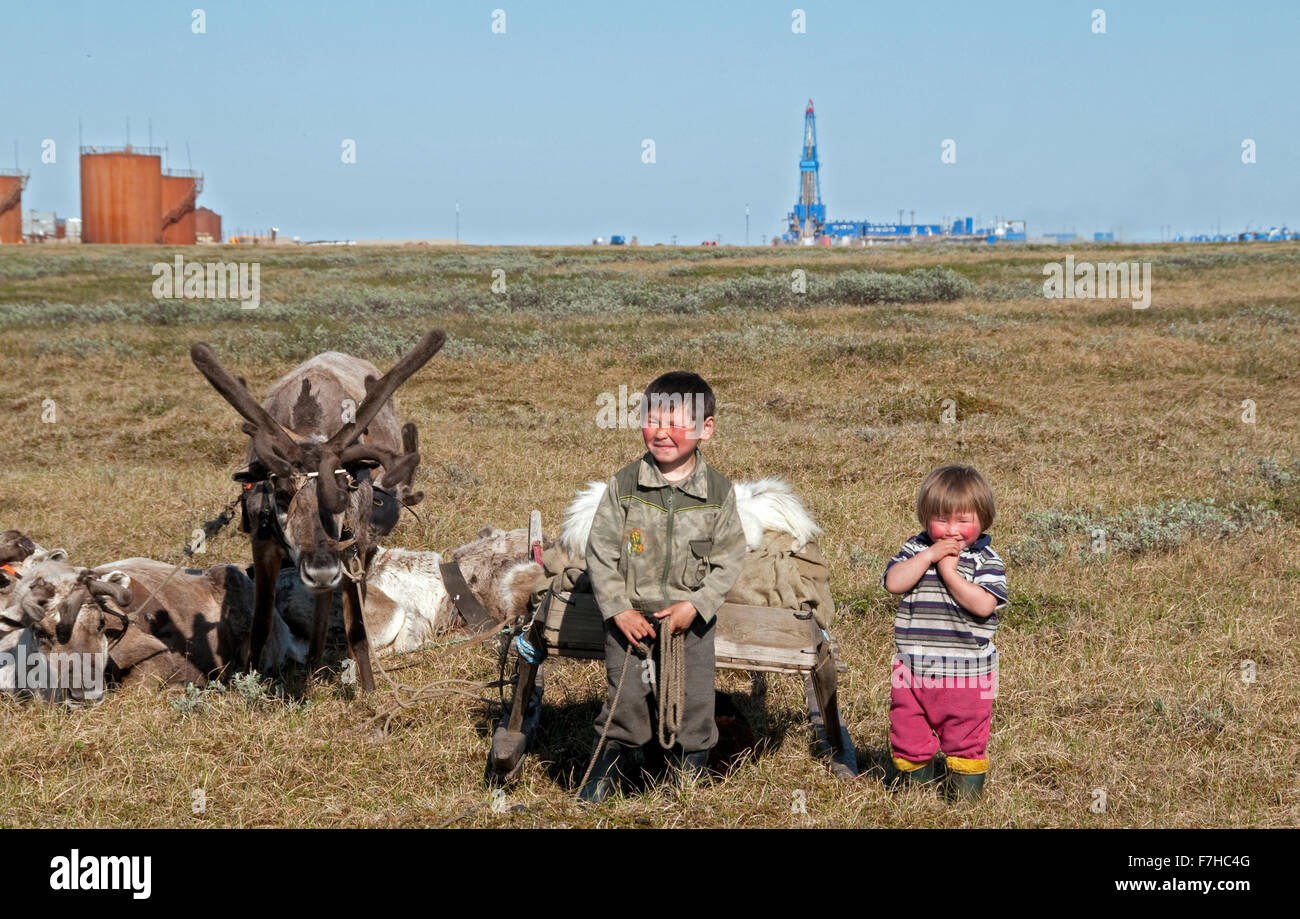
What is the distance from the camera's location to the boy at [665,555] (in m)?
4.49

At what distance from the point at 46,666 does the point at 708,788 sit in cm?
371

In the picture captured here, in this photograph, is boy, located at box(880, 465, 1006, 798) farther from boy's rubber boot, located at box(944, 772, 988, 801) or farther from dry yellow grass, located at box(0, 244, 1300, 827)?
dry yellow grass, located at box(0, 244, 1300, 827)

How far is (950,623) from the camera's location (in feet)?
15.2

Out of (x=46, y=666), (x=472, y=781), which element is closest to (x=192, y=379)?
(x=46, y=666)

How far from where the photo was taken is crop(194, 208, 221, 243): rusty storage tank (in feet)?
288

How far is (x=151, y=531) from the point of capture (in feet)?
32.1

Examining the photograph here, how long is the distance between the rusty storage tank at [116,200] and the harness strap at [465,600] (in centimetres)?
8159

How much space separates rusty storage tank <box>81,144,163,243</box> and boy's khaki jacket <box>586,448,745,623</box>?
84997mm

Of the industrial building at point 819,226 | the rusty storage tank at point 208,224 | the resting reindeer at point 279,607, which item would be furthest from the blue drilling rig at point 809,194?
the resting reindeer at point 279,607

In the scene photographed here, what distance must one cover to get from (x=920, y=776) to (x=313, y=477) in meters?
3.40

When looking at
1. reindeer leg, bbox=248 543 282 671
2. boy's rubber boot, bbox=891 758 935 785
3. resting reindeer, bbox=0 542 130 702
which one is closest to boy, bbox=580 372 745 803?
boy's rubber boot, bbox=891 758 935 785

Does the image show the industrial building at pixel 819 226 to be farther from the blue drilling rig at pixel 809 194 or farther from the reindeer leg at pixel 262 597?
the reindeer leg at pixel 262 597

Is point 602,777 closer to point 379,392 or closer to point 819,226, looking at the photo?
point 379,392

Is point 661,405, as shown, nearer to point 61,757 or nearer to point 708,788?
point 708,788
